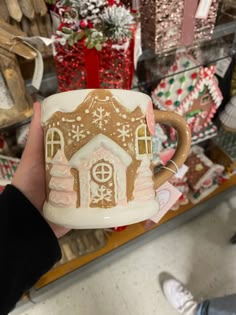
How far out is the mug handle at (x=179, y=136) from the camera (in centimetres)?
55

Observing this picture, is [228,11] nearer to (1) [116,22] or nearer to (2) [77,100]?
(1) [116,22]

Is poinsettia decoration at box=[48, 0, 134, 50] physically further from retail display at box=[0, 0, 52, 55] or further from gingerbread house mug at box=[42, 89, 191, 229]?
gingerbread house mug at box=[42, 89, 191, 229]

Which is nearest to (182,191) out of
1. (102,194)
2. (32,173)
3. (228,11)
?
(228,11)

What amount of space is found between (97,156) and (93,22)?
1.26 feet

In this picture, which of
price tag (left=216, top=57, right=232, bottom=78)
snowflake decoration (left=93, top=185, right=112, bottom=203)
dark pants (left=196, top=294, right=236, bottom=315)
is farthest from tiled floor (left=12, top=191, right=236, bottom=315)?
snowflake decoration (left=93, top=185, right=112, bottom=203)

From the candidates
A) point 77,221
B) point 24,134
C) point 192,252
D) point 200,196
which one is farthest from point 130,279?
point 77,221

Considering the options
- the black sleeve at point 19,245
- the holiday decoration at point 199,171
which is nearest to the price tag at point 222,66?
the holiday decoration at point 199,171

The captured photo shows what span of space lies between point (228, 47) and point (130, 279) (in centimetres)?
106

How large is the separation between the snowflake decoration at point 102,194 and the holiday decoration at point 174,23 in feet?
1.86

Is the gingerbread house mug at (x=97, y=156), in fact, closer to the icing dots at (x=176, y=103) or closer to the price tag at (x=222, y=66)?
the icing dots at (x=176, y=103)

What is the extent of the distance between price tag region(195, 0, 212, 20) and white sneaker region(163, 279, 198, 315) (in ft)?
3.43

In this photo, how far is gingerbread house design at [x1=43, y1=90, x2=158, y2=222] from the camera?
46cm

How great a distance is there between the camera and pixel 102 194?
47 cm

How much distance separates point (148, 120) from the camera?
50 centimetres
